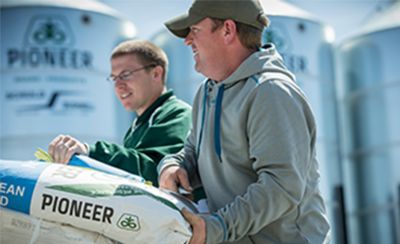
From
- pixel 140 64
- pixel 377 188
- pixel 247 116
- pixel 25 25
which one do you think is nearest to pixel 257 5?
pixel 247 116

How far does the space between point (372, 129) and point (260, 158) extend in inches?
351

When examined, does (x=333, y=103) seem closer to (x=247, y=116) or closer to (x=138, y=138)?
(x=138, y=138)

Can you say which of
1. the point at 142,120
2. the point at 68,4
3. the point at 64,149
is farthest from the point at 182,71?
the point at 64,149

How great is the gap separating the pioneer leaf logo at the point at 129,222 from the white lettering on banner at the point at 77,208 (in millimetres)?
31

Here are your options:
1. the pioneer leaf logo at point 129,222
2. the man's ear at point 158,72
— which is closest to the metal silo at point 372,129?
the man's ear at point 158,72

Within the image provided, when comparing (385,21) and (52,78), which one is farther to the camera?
(385,21)

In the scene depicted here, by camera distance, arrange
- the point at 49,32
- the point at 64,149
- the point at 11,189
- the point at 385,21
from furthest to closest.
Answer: the point at 385,21
the point at 49,32
the point at 64,149
the point at 11,189

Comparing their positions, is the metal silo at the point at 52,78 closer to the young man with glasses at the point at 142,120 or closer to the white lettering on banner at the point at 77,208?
the young man with glasses at the point at 142,120

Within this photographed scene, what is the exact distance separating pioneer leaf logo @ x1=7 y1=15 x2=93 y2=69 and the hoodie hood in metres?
7.05

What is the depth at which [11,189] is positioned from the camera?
2045mm

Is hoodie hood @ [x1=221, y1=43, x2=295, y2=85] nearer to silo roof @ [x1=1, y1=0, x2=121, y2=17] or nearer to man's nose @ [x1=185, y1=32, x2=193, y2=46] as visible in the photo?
man's nose @ [x1=185, y1=32, x2=193, y2=46]

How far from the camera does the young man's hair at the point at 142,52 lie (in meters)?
3.22

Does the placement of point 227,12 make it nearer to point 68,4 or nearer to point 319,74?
point 68,4

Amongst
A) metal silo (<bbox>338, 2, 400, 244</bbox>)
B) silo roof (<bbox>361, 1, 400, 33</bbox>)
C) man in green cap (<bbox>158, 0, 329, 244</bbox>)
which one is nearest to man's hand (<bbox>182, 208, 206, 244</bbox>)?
man in green cap (<bbox>158, 0, 329, 244</bbox>)
